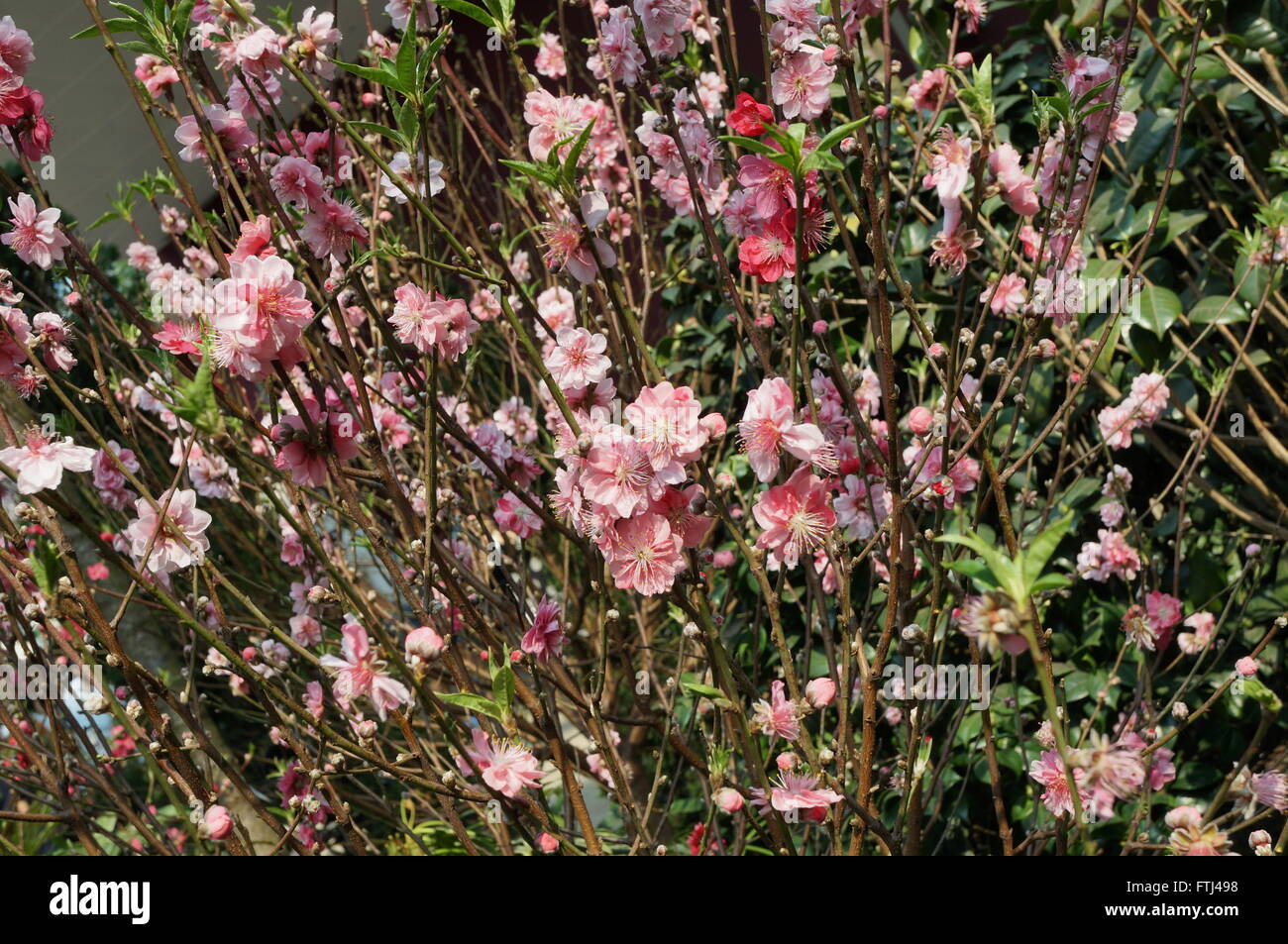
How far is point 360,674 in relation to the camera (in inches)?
49.3

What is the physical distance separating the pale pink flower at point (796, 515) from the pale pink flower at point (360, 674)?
0.51 metres

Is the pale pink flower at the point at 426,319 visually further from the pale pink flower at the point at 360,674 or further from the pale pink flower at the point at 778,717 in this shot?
the pale pink flower at the point at 778,717

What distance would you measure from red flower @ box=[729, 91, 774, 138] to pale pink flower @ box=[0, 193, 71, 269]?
3.56ft

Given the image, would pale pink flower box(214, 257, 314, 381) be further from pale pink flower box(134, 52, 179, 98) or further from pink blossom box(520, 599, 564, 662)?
pale pink flower box(134, 52, 179, 98)

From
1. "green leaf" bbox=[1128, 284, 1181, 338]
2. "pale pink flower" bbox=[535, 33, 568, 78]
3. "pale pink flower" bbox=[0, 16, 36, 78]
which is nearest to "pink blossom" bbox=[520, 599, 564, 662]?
"pale pink flower" bbox=[0, 16, 36, 78]

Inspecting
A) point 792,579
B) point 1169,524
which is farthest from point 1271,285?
point 792,579

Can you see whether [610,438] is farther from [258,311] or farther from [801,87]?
[801,87]

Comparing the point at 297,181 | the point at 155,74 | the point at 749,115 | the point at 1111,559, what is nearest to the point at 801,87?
the point at 749,115

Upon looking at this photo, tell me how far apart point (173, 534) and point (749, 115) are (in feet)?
2.91

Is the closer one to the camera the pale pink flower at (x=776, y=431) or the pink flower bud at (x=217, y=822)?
the pale pink flower at (x=776, y=431)

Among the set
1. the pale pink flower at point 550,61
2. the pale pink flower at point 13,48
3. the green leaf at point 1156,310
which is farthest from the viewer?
the pale pink flower at point 550,61

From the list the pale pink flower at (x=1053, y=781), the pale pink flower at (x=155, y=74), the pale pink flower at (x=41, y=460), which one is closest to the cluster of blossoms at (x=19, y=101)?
the pale pink flower at (x=155, y=74)

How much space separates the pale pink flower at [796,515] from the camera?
110cm
